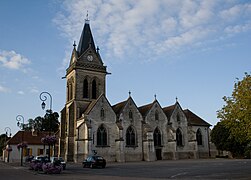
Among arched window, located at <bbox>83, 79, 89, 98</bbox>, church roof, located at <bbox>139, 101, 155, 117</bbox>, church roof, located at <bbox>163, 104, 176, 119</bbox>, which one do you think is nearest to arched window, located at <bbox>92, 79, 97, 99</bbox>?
arched window, located at <bbox>83, 79, 89, 98</bbox>

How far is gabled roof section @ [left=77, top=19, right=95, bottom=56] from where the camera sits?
51.8 m

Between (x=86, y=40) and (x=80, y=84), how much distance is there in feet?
30.5

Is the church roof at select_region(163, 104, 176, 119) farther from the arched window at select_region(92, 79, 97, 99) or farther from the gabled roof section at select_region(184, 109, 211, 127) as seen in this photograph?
the arched window at select_region(92, 79, 97, 99)

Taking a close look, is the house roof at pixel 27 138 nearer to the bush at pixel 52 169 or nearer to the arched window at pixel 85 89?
the arched window at pixel 85 89

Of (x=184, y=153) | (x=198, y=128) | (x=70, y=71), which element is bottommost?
(x=184, y=153)

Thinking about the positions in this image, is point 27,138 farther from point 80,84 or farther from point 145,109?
point 145,109

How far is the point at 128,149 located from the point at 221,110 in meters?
27.8

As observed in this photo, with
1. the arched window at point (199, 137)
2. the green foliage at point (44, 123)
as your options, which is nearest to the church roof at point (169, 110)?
the arched window at point (199, 137)

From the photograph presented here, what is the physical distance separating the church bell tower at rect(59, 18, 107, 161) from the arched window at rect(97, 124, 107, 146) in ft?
14.2

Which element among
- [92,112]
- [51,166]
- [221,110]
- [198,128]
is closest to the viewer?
[221,110]

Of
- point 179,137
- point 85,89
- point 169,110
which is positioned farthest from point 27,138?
point 179,137

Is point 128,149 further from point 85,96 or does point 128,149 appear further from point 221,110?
point 221,110

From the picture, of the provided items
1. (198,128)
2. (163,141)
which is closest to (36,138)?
(163,141)

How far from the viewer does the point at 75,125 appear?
151 ft
